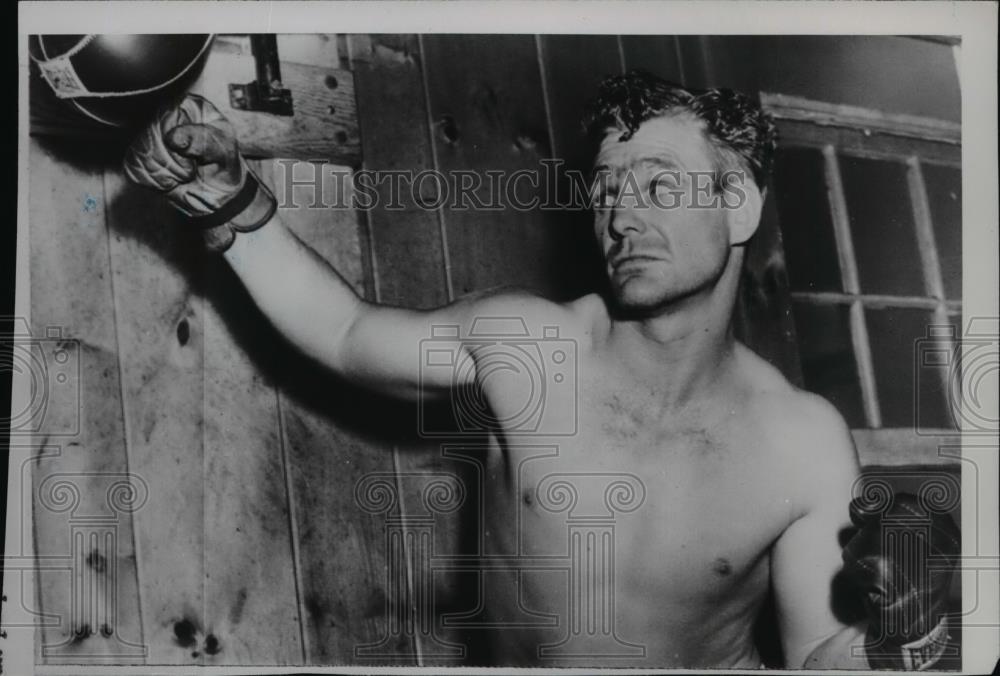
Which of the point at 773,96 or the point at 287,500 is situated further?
the point at 773,96

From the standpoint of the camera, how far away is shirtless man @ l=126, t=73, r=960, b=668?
1480mm

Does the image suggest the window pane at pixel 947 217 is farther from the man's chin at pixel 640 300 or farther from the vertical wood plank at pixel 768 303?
the man's chin at pixel 640 300

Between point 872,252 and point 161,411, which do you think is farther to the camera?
point 872,252

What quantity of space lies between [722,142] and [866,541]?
0.62 m

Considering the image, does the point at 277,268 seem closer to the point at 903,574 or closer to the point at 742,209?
the point at 742,209

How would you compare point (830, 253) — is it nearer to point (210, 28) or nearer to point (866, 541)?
point (866, 541)

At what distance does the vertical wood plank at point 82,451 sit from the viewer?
1474 mm

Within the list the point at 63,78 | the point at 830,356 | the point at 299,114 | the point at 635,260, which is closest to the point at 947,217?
the point at 830,356

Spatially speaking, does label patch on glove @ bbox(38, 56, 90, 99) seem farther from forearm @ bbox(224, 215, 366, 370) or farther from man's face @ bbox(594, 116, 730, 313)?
man's face @ bbox(594, 116, 730, 313)

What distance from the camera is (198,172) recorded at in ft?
4.79

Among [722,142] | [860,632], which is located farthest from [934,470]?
[722,142]

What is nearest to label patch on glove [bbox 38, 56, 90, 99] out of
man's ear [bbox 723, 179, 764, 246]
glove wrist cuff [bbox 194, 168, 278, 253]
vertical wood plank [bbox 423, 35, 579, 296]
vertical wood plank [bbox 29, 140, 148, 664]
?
vertical wood plank [bbox 29, 140, 148, 664]

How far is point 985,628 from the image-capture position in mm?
1554

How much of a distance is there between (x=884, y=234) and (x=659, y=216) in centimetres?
37
